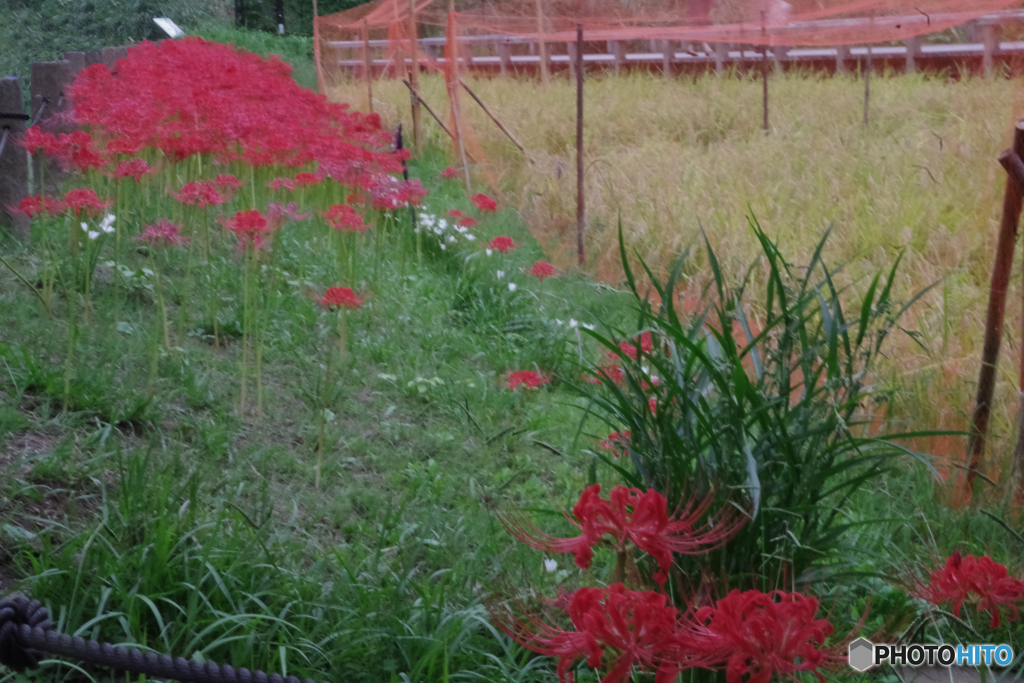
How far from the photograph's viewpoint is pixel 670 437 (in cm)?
155

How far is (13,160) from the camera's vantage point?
3.34m

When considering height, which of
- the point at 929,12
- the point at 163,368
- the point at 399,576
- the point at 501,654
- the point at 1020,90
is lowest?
the point at 501,654

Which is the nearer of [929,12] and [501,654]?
[501,654]

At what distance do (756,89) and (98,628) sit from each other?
6354mm

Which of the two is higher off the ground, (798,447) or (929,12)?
(929,12)

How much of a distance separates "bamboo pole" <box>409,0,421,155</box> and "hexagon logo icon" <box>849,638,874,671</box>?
213 inches

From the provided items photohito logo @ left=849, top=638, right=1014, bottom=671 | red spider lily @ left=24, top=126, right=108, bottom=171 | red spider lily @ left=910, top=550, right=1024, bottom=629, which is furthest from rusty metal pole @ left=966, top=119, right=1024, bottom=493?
red spider lily @ left=24, top=126, right=108, bottom=171

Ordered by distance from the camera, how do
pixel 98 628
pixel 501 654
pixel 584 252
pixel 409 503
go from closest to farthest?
pixel 98 628
pixel 501 654
pixel 409 503
pixel 584 252

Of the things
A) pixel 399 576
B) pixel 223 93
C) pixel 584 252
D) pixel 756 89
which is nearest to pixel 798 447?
pixel 399 576

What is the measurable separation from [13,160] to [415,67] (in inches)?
136

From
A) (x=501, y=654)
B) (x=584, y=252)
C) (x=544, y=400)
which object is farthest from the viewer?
(x=584, y=252)

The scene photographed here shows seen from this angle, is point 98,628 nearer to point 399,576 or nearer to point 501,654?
point 399,576

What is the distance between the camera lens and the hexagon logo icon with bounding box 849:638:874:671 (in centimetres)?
131

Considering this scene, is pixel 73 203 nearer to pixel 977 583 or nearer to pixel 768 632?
pixel 768 632
